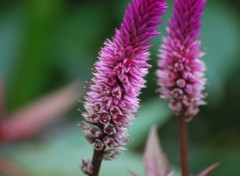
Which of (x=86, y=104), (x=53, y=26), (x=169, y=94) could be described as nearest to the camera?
(x=86, y=104)

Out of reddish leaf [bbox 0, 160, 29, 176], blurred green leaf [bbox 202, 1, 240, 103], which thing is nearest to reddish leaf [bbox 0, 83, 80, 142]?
reddish leaf [bbox 0, 160, 29, 176]

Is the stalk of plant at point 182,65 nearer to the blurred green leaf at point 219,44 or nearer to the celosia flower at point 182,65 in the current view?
the celosia flower at point 182,65

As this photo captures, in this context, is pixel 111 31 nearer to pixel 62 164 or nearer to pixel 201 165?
pixel 201 165

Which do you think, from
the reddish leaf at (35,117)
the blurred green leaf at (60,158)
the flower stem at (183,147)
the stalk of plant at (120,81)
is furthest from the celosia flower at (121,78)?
the reddish leaf at (35,117)

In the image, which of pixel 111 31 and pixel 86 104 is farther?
pixel 111 31

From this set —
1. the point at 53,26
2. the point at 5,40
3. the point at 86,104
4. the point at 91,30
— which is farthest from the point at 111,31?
the point at 86,104

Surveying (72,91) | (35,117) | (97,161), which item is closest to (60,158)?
(35,117)
